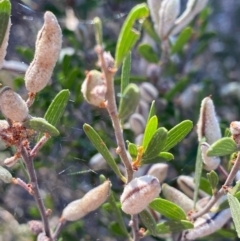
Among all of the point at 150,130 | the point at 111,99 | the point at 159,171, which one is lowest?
the point at 159,171

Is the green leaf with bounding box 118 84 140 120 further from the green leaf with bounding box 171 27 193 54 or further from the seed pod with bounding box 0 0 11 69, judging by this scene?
the green leaf with bounding box 171 27 193 54

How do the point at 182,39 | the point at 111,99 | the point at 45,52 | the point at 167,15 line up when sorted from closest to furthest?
the point at 111,99 → the point at 45,52 → the point at 167,15 → the point at 182,39

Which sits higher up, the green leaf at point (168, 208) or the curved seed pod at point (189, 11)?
the curved seed pod at point (189, 11)

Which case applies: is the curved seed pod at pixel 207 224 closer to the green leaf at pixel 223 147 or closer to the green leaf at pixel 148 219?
the green leaf at pixel 148 219

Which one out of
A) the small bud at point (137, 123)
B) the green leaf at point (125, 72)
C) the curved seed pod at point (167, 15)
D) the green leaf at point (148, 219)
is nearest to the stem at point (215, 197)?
the green leaf at point (148, 219)

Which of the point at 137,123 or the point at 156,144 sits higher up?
the point at 156,144

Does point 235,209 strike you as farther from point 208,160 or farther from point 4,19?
point 4,19

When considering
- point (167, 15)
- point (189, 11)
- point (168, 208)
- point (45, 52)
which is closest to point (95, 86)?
point (45, 52)
